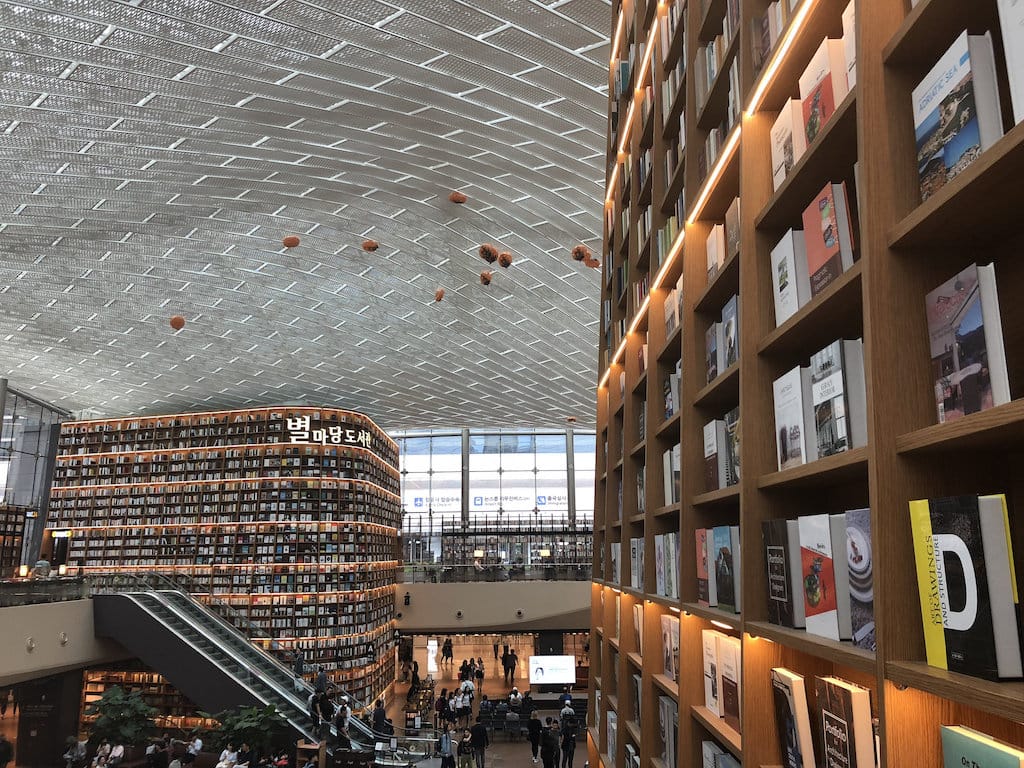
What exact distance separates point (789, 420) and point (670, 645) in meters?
1.74

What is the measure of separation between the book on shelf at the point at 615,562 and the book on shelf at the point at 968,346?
3.64 meters

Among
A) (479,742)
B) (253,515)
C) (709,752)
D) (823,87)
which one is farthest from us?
(253,515)

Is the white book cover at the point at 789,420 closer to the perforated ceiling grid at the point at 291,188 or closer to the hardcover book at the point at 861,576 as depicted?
the hardcover book at the point at 861,576

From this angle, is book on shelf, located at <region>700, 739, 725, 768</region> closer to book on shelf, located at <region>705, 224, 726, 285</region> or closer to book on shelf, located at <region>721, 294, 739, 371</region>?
book on shelf, located at <region>721, 294, 739, 371</region>

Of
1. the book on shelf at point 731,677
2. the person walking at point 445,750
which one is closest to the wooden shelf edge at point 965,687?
the book on shelf at point 731,677

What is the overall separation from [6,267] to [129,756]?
350 inches

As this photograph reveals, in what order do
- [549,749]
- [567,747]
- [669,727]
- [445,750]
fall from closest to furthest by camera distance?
[669,727] < [549,749] < [445,750] < [567,747]

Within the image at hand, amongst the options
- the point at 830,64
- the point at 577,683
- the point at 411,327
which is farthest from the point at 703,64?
the point at 577,683

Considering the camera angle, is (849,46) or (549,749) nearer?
(849,46)

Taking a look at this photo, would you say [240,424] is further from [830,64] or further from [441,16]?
[830,64]

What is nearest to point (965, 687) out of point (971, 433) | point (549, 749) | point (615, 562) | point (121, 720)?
point (971, 433)

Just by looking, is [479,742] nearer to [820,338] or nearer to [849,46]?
[820,338]

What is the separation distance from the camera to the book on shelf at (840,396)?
68.1 inches

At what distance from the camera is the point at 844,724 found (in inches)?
67.5
